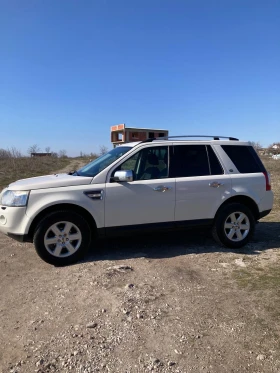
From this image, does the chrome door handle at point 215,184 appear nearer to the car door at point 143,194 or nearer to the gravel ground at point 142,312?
the car door at point 143,194

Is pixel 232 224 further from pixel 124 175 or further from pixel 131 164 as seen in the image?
pixel 124 175

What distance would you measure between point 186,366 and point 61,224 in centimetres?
282

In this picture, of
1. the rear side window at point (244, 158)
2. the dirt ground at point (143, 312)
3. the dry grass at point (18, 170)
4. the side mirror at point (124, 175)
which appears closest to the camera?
the dirt ground at point (143, 312)

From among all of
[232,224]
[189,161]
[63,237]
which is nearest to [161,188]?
[189,161]

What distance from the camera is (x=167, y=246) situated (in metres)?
5.75

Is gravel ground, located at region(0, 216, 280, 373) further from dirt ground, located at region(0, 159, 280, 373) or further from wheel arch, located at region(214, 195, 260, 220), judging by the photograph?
wheel arch, located at region(214, 195, 260, 220)

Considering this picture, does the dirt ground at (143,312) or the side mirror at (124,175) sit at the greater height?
the side mirror at (124,175)

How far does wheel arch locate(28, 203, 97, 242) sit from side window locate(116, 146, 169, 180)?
918 mm

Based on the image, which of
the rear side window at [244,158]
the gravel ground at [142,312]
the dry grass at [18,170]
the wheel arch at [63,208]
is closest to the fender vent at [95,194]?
the wheel arch at [63,208]

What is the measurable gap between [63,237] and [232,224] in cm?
283

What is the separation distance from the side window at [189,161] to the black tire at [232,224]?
746mm

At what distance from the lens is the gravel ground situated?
106 inches

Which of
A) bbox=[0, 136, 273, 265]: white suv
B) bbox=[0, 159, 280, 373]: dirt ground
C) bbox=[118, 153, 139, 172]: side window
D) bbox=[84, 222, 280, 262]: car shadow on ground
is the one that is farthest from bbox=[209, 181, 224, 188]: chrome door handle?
bbox=[118, 153, 139, 172]: side window

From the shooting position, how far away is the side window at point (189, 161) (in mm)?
5434
